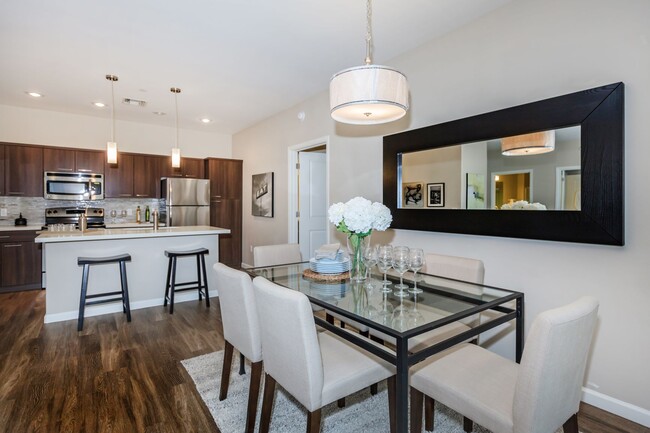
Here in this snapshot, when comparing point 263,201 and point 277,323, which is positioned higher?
point 263,201

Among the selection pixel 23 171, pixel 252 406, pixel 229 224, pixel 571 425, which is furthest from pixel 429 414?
pixel 23 171

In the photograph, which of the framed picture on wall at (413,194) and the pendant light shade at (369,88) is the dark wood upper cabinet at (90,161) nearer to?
the framed picture on wall at (413,194)

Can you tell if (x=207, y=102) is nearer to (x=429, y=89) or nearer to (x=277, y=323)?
(x=429, y=89)

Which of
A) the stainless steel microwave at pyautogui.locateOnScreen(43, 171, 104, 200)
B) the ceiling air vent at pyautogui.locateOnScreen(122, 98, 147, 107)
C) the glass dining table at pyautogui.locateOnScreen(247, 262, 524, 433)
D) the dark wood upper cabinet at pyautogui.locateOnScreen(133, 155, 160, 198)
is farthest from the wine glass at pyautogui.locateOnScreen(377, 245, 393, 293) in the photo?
the stainless steel microwave at pyautogui.locateOnScreen(43, 171, 104, 200)

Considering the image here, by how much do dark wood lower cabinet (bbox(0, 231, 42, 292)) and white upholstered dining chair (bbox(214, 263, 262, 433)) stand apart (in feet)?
14.4

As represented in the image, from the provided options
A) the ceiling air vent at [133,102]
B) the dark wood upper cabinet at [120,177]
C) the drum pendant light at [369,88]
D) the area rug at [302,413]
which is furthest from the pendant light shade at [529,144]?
the dark wood upper cabinet at [120,177]

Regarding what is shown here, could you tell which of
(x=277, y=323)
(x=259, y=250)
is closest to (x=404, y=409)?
(x=277, y=323)

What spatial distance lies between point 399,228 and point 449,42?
Answer: 168 cm

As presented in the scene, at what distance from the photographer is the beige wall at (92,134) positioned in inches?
201

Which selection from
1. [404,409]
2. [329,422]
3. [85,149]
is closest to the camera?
Result: [404,409]

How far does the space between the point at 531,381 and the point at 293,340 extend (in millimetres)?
904

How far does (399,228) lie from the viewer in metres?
3.25

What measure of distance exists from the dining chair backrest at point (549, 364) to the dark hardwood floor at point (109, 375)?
104 cm

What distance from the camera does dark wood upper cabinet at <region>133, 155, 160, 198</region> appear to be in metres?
5.86
